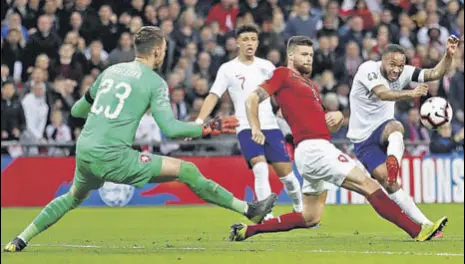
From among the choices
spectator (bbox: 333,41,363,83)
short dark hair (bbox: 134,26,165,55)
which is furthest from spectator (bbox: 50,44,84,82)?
short dark hair (bbox: 134,26,165,55)

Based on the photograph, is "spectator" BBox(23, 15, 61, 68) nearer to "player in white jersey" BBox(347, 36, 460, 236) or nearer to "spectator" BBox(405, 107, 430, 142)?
"spectator" BBox(405, 107, 430, 142)

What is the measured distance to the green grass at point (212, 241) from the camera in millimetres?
9008

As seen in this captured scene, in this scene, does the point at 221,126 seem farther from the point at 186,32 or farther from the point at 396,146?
the point at 186,32

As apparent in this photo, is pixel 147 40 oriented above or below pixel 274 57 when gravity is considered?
above

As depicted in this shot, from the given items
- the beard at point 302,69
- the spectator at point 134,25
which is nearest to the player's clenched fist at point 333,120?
the beard at point 302,69

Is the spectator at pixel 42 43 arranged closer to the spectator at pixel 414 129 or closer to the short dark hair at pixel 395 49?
the spectator at pixel 414 129

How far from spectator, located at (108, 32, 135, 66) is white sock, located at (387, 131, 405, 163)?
29.5 feet

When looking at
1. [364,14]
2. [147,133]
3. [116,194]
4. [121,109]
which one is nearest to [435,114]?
[121,109]

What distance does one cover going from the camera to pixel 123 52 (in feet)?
63.1

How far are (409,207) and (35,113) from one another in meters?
9.47

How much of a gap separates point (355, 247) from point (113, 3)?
11.8m

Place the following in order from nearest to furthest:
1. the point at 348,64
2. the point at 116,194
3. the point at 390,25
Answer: the point at 116,194
the point at 348,64
the point at 390,25

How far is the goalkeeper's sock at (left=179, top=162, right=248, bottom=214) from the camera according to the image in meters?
9.41

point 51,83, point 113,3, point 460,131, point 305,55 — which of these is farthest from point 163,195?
point 305,55
